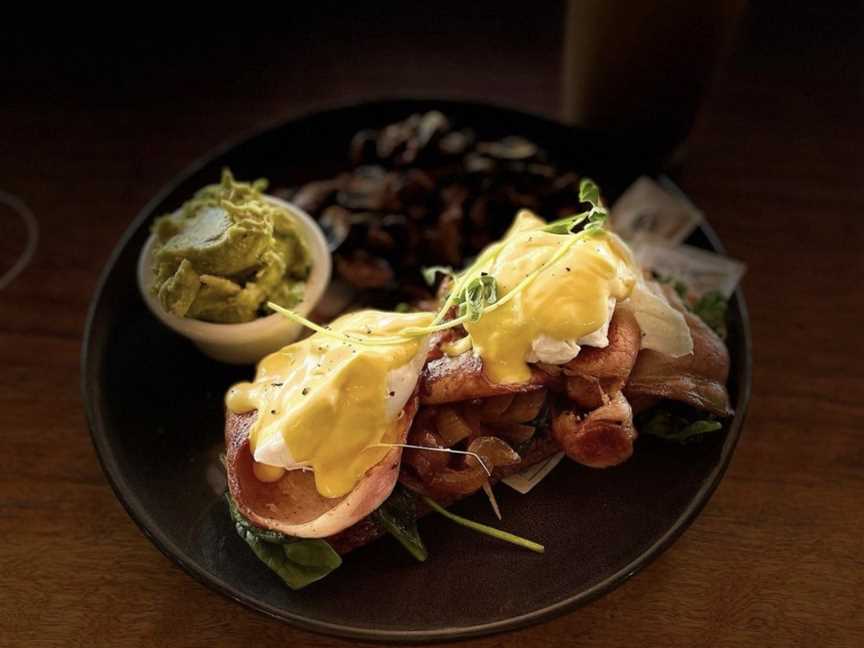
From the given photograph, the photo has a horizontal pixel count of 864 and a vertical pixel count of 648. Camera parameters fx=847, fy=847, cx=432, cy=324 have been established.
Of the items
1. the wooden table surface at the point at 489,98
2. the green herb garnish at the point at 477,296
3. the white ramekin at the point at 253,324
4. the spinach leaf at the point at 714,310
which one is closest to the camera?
the green herb garnish at the point at 477,296

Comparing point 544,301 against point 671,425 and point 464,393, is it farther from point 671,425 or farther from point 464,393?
point 671,425

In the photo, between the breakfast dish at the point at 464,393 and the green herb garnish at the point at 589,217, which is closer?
the breakfast dish at the point at 464,393

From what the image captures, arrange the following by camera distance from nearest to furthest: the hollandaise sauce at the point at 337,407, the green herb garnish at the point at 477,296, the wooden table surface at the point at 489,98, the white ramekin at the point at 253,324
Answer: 1. the hollandaise sauce at the point at 337,407
2. the green herb garnish at the point at 477,296
3. the wooden table surface at the point at 489,98
4. the white ramekin at the point at 253,324

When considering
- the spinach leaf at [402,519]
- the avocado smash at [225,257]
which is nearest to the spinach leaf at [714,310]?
the spinach leaf at [402,519]

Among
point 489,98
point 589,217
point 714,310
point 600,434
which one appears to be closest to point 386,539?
point 600,434

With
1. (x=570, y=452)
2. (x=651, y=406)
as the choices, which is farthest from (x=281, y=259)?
(x=651, y=406)

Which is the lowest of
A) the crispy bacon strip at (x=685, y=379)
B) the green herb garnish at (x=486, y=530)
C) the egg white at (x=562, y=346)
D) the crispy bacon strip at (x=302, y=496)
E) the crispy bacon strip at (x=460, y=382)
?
the green herb garnish at (x=486, y=530)

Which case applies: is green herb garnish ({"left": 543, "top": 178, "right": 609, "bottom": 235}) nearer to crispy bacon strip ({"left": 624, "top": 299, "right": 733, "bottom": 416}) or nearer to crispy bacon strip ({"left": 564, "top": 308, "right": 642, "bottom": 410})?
crispy bacon strip ({"left": 564, "top": 308, "right": 642, "bottom": 410})

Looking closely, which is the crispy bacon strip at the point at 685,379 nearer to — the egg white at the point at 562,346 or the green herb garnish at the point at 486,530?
the egg white at the point at 562,346
